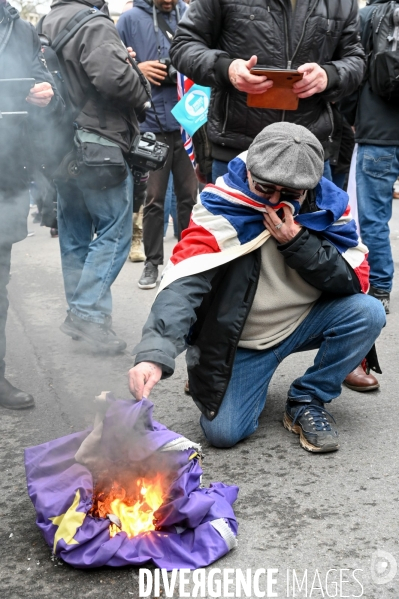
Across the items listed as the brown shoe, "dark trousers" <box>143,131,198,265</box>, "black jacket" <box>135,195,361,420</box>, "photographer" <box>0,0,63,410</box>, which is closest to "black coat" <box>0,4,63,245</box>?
"photographer" <box>0,0,63,410</box>

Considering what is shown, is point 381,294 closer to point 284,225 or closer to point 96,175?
point 96,175

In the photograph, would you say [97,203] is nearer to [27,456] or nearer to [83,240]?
[83,240]

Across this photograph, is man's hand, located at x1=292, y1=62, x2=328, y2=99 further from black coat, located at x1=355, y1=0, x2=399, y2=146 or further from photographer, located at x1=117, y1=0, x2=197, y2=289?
photographer, located at x1=117, y1=0, x2=197, y2=289

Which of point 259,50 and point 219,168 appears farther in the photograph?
point 219,168

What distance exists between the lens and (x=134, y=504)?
8.01 feet

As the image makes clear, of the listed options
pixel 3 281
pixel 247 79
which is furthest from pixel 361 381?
pixel 3 281

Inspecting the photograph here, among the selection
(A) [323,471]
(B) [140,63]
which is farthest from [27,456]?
(B) [140,63]

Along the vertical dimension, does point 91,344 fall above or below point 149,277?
above

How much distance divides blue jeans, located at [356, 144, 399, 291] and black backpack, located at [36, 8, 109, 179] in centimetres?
173

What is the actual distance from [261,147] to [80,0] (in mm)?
1849

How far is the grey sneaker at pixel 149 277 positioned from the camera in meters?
5.65

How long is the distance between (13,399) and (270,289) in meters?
1.28

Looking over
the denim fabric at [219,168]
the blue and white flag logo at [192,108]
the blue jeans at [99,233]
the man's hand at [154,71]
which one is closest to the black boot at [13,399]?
the blue jeans at [99,233]

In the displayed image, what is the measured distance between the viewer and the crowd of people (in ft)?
9.59
